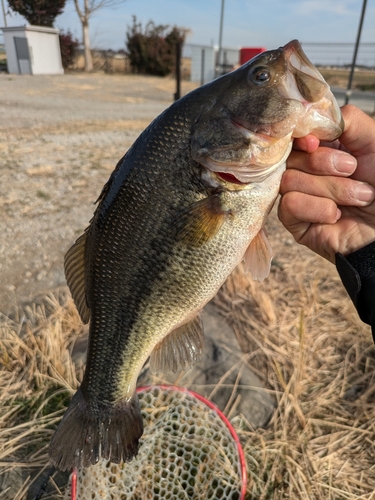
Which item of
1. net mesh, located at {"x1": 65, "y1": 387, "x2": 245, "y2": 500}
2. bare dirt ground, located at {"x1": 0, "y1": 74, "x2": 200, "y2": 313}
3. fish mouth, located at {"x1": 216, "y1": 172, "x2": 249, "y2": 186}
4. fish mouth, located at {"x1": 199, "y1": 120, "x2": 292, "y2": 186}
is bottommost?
bare dirt ground, located at {"x1": 0, "y1": 74, "x2": 200, "y2": 313}

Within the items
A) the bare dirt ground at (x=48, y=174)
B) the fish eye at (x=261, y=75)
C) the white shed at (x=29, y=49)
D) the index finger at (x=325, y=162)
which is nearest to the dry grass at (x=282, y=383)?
the bare dirt ground at (x=48, y=174)

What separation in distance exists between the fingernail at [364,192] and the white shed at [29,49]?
27.6 metres

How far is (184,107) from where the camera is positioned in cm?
164

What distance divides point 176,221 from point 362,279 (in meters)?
0.97

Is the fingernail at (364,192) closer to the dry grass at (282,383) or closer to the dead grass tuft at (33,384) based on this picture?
the dry grass at (282,383)

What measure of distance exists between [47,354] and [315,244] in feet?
6.90

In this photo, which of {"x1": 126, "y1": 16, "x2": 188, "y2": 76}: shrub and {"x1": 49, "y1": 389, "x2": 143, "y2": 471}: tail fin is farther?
{"x1": 126, "y1": 16, "x2": 188, "y2": 76}: shrub

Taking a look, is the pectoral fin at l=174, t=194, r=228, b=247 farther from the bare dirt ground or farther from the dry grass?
the bare dirt ground

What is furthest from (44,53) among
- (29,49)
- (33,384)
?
(33,384)

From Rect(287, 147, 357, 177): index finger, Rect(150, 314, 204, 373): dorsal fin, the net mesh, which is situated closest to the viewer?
Rect(287, 147, 357, 177): index finger

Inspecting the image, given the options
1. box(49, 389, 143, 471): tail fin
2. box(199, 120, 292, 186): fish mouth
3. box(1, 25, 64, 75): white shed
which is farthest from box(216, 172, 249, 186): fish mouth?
box(1, 25, 64, 75): white shed

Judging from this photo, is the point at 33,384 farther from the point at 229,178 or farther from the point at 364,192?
the point at 364,192

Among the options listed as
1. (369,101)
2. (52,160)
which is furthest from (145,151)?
(369,101)

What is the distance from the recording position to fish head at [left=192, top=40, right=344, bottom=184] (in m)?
1.53
